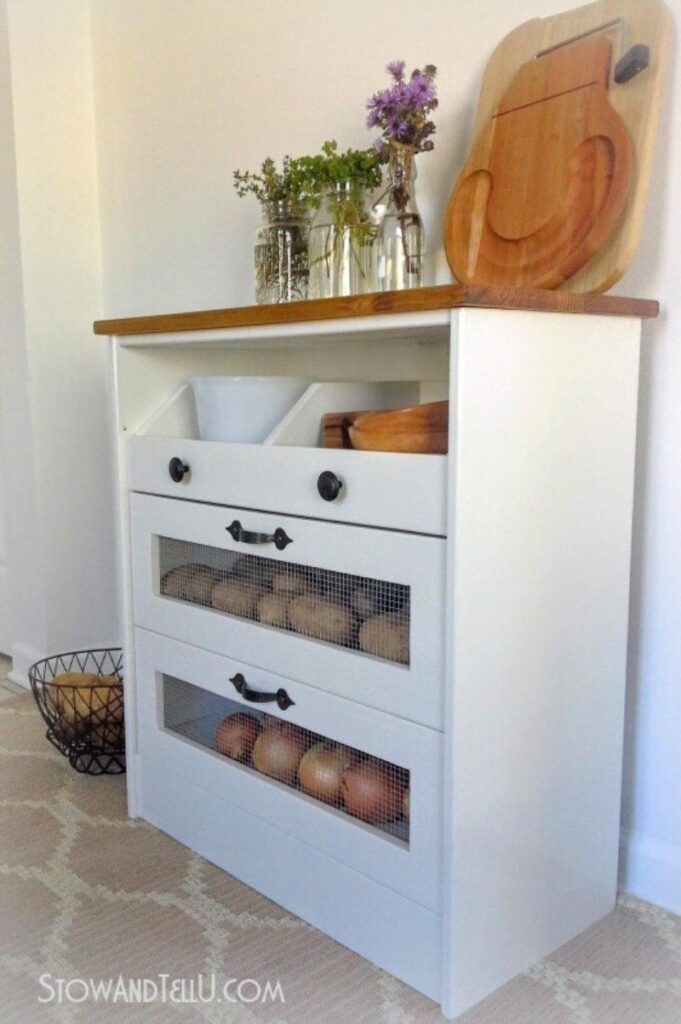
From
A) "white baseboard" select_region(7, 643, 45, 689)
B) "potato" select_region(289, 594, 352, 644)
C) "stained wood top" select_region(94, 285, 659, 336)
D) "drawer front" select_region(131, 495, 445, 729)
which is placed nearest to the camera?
"stained wood top" select_region(94, 285, 659, 336)

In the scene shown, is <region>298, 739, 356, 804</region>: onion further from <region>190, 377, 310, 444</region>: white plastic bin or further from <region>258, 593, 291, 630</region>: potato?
<region>190, 377, 310, 444</region>: white plastic bin

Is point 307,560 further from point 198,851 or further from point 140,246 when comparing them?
point 140,246

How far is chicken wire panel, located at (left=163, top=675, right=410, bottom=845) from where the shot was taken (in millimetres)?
1293

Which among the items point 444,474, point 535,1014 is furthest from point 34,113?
point 535,1014

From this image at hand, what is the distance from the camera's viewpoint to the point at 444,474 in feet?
3.76

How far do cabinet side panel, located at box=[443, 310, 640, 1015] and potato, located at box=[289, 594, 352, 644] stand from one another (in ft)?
0.70

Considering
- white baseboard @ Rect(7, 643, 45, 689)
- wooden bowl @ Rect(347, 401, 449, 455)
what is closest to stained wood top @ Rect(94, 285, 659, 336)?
wooden bowl @ Rect(347, 401, 449, 455)

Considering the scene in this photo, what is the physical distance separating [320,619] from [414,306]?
18.7 inches

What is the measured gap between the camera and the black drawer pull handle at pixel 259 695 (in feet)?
4.64

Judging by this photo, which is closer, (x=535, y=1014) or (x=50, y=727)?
(x=535, y=1014)

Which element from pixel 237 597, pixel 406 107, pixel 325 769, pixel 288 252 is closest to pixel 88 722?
pixel 237 597

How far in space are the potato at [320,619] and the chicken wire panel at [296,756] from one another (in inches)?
5.9

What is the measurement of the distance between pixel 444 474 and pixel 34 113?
65.4 inches

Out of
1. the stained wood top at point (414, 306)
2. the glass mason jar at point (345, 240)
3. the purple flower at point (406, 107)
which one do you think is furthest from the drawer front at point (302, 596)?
the purple flower at point (406, 107)
